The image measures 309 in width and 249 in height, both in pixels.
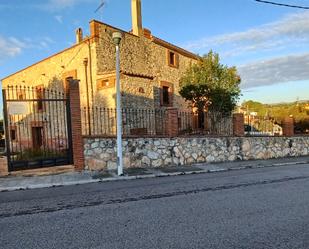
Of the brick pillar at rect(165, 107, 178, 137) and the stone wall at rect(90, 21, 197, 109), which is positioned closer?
the brick pillar at rect(165, 107, 178, 137)

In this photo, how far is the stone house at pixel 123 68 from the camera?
62.3 feet

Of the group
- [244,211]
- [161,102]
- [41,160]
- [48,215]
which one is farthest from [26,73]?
[244,211]

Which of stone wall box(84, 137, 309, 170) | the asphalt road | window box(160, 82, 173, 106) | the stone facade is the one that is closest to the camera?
the asphalt road

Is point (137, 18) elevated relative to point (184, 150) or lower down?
elevated

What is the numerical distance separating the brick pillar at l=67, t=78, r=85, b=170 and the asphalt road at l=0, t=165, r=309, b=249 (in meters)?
2.89

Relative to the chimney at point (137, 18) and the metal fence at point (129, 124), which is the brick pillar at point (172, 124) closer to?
the metal fence at point (129, 124)

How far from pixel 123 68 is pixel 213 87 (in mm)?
6056

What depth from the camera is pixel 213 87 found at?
824 inches

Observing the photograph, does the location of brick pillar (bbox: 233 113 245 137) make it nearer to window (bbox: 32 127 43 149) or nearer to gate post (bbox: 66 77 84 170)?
gate post (bbox: 66 77 84 170)

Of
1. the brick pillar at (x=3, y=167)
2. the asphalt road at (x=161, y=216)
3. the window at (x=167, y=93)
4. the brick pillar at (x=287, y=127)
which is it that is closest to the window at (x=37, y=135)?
the window at (x=167, y=93)

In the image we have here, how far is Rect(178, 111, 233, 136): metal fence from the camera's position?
16.6 meters

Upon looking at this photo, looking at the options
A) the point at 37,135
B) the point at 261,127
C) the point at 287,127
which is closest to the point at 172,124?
the point at 261,127

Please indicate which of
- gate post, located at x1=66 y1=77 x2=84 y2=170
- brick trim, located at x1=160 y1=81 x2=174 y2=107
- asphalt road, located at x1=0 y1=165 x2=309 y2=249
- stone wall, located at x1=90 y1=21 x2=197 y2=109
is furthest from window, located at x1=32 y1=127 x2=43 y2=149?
asphalt road, located at x1=0 y1=165 x2=309 y2=249

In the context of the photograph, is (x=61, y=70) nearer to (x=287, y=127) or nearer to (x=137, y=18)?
(x=137, y=18)
